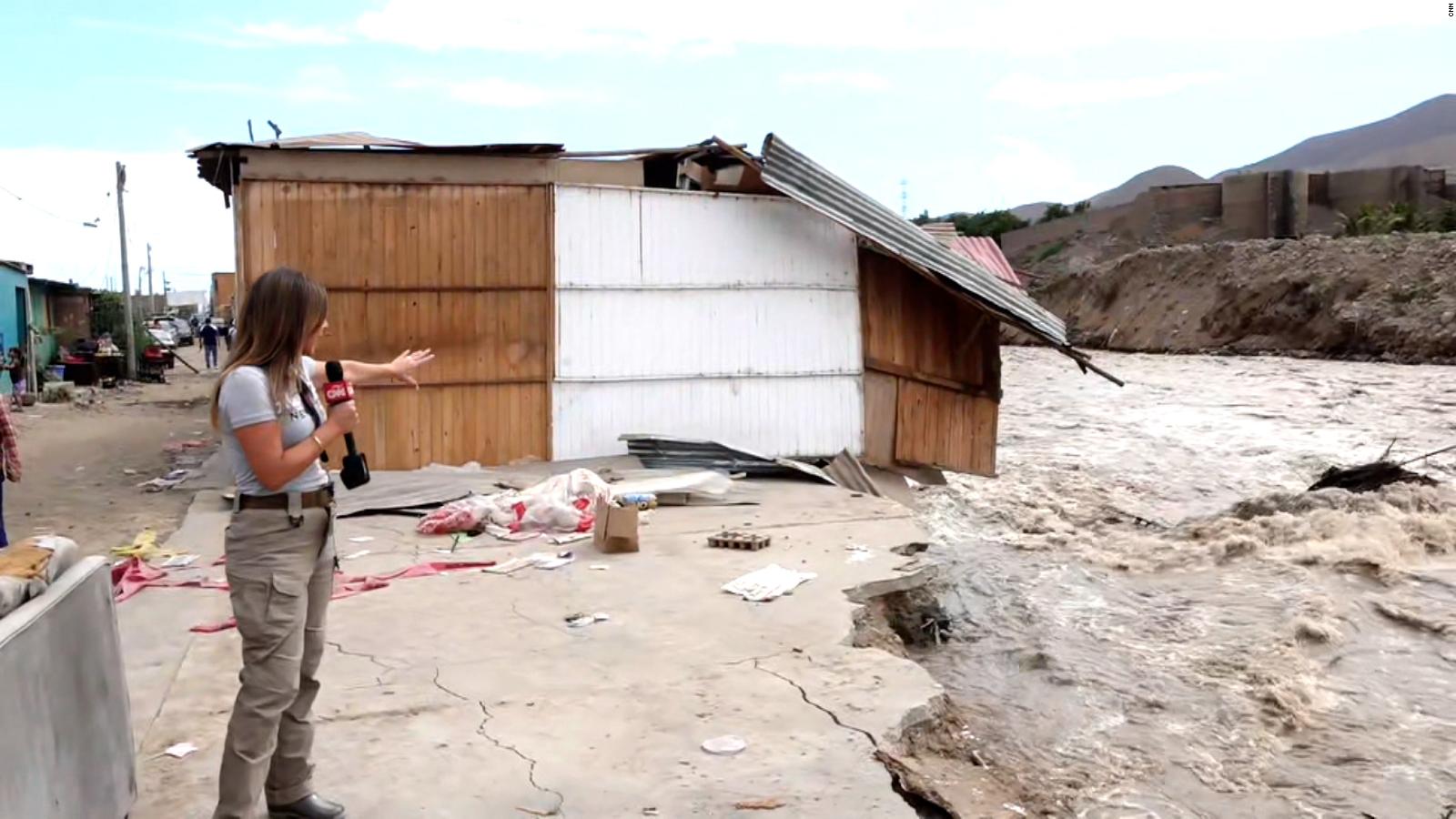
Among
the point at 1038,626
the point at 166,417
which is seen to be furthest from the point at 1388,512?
the point at 166,417

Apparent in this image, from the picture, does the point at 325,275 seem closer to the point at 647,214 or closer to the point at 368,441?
the point at 368,441

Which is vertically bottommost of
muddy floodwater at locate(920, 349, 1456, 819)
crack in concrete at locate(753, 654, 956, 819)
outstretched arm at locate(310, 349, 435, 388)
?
muddy floodwater at locate(920, 349, 1456, 819)

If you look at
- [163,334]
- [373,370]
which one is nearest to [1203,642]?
[373,370]

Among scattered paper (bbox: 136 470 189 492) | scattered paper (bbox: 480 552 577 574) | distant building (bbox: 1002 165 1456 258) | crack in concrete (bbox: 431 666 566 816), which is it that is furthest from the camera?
distant building (bbox: 1002 165 1456 258)

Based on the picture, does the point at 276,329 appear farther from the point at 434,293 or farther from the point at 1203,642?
the point at 434,293

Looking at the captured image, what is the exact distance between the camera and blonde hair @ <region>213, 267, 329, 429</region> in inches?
122

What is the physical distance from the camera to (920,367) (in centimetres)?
1202

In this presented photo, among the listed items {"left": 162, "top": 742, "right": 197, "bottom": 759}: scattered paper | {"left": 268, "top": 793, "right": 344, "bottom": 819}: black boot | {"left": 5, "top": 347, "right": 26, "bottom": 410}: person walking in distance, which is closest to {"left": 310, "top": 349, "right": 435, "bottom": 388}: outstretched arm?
{"left": 268, "top": 793, "right": 344, "bottom": 819}: black boot

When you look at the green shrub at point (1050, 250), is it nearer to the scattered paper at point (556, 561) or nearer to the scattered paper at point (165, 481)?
the scattered paper at point (165, 481)

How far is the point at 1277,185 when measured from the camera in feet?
173

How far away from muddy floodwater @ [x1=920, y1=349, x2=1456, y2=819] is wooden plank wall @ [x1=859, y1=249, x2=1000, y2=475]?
98 cm

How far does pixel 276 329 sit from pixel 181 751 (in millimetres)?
1922

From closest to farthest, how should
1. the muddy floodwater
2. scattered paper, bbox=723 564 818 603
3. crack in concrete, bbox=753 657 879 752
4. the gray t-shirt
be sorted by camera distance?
the gray t-shirt, crack in concrete, bbox=753 657 879 752, the muddy floodwater, scattered paper, bbox=723 564 818 603

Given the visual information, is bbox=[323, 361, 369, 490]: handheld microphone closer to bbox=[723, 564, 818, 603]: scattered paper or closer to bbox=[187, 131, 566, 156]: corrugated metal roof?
bbox=[723, 564, 818, 603]: scattered paper
